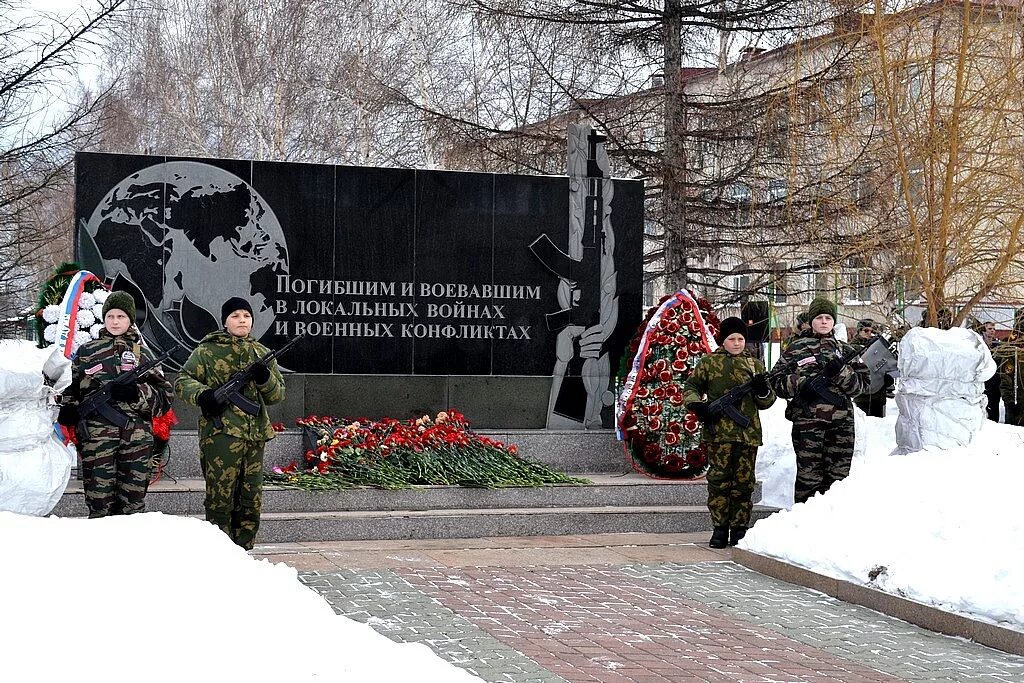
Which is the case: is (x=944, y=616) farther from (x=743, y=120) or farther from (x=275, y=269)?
(x=743, y=120)

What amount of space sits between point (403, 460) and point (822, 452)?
359cm

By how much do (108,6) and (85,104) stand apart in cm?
165

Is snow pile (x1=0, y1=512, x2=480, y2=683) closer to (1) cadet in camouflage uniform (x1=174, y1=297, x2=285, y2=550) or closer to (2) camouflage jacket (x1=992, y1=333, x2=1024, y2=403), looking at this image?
(1) cadet in camouflage uniform (x1=174, y1=297, x2=285, y2=550)

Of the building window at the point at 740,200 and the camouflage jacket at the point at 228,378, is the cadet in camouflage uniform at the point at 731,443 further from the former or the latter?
the building window at the point at 740,200

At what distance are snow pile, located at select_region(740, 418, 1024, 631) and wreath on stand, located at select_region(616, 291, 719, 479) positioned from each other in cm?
255

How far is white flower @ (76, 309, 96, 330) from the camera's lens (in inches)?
431

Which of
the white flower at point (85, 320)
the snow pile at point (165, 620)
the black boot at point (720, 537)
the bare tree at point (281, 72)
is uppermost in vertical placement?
the bare tree at point (281, 72)

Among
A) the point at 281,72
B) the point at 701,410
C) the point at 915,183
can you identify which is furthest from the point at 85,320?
the point at 281,72

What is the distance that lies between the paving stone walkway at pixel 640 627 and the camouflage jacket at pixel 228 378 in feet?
3.53

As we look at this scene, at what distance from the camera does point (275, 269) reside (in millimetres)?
12172

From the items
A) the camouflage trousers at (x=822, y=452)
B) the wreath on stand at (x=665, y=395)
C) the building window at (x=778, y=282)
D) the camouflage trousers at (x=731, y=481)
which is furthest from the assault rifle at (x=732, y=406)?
the building window at (x=778, y=282)

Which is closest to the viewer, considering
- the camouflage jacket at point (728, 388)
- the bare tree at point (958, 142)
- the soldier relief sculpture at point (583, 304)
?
the camouflage jacket at point (728, 388)

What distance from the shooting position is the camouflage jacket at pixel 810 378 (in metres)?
10.3

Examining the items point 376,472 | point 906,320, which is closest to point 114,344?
point 376,472
